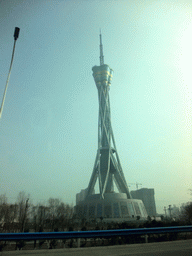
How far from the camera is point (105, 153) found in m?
77.1

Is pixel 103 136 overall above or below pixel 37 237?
above

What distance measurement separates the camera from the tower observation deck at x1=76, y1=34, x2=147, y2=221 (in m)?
59.4

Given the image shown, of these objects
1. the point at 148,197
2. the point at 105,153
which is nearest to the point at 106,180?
the point at 105,153

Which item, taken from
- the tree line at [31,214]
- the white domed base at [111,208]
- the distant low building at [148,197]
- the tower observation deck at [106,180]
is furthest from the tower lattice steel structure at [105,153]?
the distant low building at [148,197]

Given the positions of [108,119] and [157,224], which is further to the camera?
[108,119]

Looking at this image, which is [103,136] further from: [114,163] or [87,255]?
[87,255]

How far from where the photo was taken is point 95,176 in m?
73.0

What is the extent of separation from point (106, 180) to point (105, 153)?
34.6ft

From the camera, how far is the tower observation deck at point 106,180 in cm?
5944

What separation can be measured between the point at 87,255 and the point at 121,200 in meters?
58.1

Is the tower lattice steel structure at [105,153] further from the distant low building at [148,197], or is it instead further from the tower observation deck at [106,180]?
the distant low building at [148,197]

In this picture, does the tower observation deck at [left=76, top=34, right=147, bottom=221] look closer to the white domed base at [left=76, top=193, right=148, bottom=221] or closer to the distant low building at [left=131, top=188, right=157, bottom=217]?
the white domed base at [left=76, top=193, right=148, bottom=221]

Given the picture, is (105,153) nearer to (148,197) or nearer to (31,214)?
(31,214)

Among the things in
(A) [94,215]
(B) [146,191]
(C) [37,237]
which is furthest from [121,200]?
(B) [146,191]
